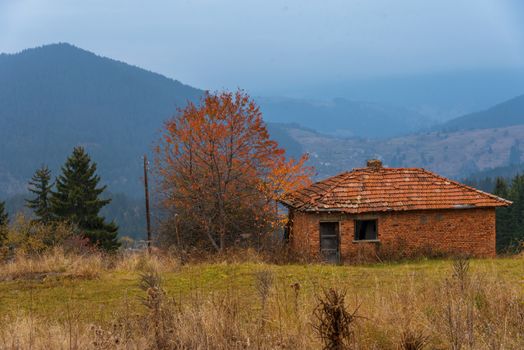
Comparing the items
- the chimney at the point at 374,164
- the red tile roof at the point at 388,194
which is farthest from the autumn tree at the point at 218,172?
the chimney at the point at 374,164

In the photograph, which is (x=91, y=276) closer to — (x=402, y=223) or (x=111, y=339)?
(x=111, y=339)

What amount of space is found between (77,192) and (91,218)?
7.89 ft

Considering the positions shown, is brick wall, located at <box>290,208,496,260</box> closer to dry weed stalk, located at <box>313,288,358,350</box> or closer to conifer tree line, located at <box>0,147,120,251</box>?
dry weed stalk, located at <box>313,288,358,350</box>

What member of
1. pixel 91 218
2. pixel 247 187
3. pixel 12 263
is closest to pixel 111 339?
pixel 12 263

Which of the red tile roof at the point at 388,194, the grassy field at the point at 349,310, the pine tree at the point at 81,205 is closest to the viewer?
the grassy field at the point at 349,310

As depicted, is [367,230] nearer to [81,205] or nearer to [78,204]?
[81,205]

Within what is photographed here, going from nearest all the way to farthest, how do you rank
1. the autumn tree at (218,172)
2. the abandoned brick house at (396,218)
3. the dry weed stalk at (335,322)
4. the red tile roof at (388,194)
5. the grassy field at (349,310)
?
the dry weed stalk at (335,322) → the grassy field at (349,310) → the abandoned brick house at (396,218) → the red tile roof at (388,194) → the autumn tree at (218,172)

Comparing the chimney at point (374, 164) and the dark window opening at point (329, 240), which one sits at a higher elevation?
the chimney at point (374, 164)

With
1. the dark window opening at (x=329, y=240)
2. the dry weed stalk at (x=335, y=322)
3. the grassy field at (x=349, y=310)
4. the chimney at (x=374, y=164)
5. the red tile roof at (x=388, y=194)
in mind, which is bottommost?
the dark window opening at (x=329, y=240)

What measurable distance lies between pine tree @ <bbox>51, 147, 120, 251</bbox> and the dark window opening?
→ 83.1 feet

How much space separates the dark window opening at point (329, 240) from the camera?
22688mm

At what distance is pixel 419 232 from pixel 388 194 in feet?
6.69

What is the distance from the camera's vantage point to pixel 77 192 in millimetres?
44719

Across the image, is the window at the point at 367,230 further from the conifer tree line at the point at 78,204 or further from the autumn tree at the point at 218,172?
the conifer tree line at the point at 78,204
